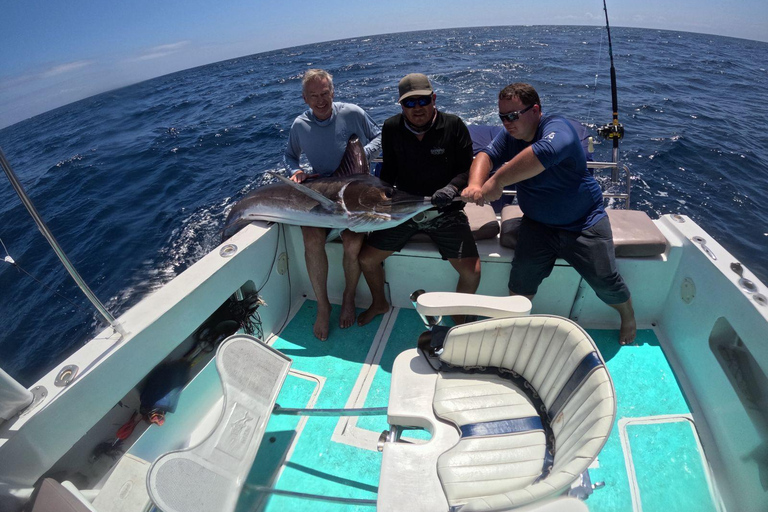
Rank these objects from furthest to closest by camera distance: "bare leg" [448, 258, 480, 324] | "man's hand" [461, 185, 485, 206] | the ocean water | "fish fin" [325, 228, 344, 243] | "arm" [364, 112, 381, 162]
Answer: the ocean water → "arm" [364, 112, 381, 162] → "fish fin" [325, 228, 344, 243] → "bare leg" [448, 258, 480, 324] → "man's hand" [461, 185, 485, 206]

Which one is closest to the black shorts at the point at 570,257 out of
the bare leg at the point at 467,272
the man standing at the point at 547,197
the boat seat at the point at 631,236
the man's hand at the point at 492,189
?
the man standing at the point at 547,197

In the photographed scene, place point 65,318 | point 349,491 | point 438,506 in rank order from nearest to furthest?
1. point 438,506
2. point 349,491
3. point 65,318

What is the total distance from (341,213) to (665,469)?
2183 mm

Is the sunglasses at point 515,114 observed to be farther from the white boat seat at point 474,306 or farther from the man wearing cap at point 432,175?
the white boat seat at point 474,306

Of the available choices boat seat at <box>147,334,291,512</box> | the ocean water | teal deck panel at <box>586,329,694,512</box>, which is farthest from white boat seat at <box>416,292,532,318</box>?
the ocean water

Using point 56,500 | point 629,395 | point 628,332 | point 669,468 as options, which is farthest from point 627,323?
point 56,500

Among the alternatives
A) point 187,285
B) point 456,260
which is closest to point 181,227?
point 187,285

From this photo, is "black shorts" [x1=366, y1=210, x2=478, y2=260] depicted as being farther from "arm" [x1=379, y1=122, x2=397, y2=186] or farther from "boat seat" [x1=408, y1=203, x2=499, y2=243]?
"arm" [x1=379, y1=122, x2=397, y2=186]

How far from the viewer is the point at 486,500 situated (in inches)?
38.9

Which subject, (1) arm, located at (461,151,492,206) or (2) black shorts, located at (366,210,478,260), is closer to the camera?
(1) arm, located at (461,151,492,206)

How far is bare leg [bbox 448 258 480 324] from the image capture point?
8.00 ft

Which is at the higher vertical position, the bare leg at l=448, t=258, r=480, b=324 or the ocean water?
the bare leg at l=448, t=258, r=480, b=324

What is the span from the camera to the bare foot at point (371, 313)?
279 centimetres

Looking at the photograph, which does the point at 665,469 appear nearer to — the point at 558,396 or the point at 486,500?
the point at 558,396
